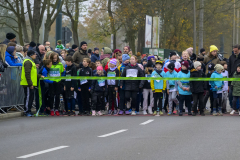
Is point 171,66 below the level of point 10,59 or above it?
below

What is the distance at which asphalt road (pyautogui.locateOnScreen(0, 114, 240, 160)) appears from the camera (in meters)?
8.23

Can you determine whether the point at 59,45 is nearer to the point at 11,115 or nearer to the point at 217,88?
the point at 11,115

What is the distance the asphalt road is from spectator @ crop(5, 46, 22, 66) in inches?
83.3

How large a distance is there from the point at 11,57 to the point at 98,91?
2839 mm

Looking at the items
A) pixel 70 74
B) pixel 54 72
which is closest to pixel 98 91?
pixel 70 74

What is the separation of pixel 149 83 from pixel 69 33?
8021 mm

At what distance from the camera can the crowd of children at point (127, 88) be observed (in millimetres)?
15688

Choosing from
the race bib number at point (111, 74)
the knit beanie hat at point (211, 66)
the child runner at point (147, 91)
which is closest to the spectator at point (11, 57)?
the race bib number at point (111, 74)

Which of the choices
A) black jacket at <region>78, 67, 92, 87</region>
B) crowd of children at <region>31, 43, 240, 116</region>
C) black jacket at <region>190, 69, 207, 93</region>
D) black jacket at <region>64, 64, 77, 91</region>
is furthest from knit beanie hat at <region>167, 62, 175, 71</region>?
black jacket at <region>64, 64, 77, 91</region>

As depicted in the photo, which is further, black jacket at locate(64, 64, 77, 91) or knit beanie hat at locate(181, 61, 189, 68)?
black jacket at locate(64, 64, 77, 91)

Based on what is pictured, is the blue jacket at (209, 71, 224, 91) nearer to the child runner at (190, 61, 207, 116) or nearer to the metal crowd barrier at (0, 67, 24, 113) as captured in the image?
the child runner at (190, 61, 207, 116)

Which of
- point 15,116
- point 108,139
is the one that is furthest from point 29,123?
point 108,139

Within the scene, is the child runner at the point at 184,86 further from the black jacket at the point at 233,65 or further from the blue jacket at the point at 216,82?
the black jacket at the point at 233,65

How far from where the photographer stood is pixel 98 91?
1591 cm
